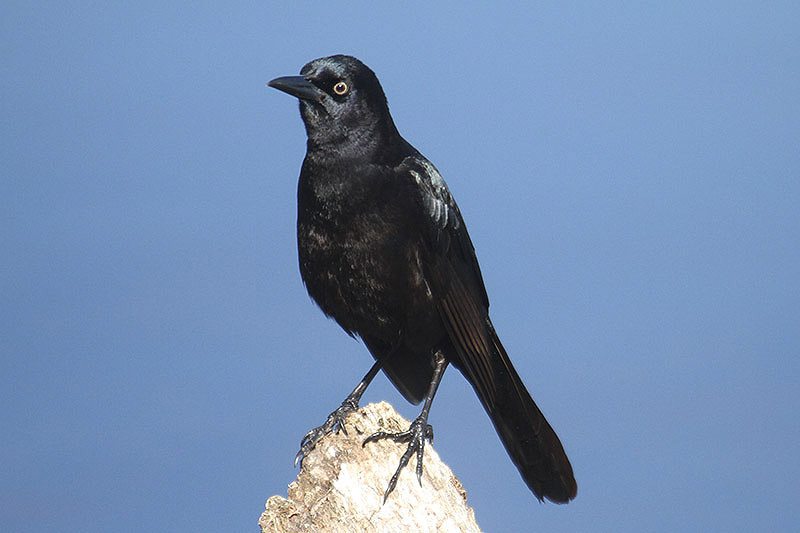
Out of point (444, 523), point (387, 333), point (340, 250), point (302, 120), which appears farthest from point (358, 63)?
point (444, 523)

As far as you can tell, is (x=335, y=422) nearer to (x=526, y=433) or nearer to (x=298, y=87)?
(x=526, y=433)

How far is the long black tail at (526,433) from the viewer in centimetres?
470

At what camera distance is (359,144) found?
4355mm

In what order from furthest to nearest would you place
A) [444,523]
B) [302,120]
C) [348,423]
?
→ [302,120] < [348,423] < [444,523]

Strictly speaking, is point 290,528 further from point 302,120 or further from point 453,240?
point 302,120

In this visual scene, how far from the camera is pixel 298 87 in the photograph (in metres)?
4.35

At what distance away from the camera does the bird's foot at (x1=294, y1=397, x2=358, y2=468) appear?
14.1ft

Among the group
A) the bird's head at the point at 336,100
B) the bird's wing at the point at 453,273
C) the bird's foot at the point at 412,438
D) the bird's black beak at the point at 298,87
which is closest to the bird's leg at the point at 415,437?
the bird's foot at the point at 412,438

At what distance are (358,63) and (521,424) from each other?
191cm

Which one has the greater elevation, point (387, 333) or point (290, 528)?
point (387, 333)

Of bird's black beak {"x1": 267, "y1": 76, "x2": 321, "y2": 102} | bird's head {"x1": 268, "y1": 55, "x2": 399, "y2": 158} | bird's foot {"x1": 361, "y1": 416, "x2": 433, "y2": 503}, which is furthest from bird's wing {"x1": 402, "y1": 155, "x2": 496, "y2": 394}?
bird's black beak {"x1": 267, "y1": 76, "x2": 321, "y2": 102}

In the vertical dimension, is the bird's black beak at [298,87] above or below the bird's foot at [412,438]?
above

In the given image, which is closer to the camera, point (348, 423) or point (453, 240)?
point (348, 423)

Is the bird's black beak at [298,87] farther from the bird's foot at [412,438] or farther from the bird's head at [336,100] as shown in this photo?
the bird's foot at [412,438]
